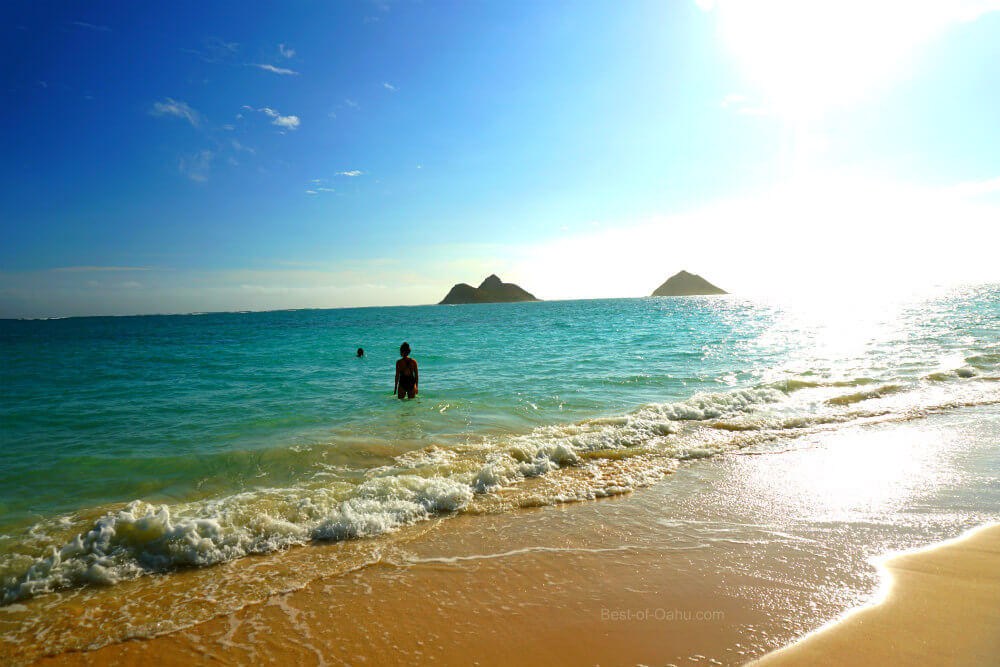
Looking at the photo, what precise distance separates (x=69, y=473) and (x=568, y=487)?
28.1ft

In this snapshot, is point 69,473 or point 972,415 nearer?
point 69,473

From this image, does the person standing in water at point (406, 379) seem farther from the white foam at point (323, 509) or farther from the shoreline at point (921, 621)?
the shoreline at point (921, 621)

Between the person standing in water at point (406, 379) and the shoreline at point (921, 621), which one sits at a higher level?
the person standing in water at point (406, 379)

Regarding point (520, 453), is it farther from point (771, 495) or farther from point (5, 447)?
point (5, 447)

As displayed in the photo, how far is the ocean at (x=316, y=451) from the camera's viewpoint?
4.58 metres

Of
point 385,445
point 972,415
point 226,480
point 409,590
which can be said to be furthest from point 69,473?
point 972,415

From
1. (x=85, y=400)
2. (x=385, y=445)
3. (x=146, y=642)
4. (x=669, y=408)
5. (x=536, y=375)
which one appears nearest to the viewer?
(x=146, y=642)

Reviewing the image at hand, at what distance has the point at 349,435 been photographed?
9.88 m

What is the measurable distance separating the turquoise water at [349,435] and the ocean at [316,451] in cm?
4

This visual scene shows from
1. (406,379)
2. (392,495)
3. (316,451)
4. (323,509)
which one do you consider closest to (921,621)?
(392,495)

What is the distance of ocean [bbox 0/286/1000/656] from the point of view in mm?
4578

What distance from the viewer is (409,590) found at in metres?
4.12

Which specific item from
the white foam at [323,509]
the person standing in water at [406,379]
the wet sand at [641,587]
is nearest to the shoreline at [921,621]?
the wet sand at [641,587]

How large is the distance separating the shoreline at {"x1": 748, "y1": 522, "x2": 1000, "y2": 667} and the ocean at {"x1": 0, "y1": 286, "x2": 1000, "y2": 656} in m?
3.11
